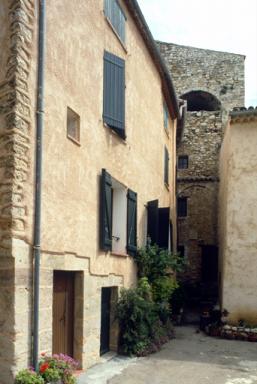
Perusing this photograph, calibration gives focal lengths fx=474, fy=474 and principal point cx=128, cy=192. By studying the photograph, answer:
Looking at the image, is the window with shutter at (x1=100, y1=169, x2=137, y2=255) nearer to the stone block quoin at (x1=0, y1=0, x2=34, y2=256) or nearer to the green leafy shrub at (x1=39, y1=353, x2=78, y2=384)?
the green leafy shrub at (x1=39, y1=353, x2=78, y2=384)

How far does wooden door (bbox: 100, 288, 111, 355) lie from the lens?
9703 millimetres

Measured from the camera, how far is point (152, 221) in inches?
523

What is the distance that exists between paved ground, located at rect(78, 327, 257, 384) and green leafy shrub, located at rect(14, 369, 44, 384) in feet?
5.31

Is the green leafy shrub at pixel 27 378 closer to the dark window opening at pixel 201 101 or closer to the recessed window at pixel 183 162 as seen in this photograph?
the recessed window at pixel 183 162

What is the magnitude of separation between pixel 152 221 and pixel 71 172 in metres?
5.74

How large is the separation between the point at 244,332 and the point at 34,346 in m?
7.66

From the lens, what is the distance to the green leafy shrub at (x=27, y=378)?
5.85 metres

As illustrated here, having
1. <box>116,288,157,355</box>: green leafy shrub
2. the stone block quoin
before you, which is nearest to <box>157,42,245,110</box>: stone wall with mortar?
<box>116,288,157,355</box>: green leafy shrub

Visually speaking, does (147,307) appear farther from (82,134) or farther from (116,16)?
(116,16)

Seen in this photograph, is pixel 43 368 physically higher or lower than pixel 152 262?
lower

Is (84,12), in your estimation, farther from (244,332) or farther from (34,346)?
(244,332)

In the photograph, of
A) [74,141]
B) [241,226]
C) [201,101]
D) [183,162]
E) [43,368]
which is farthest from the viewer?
[201,101]

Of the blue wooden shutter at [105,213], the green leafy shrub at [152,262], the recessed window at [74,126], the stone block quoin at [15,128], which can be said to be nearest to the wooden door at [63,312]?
the blue wooden shutter at [105,213]

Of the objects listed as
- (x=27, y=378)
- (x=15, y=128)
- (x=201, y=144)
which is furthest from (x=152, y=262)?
(x=201, y=144)
